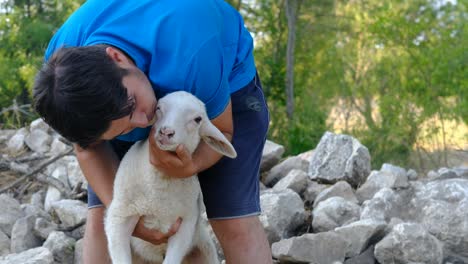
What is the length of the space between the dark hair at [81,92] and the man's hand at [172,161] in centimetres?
28

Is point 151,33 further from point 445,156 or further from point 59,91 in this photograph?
point 445,156

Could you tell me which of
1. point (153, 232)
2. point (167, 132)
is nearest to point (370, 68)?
point (153, 232)

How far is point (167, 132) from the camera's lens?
2854 mm

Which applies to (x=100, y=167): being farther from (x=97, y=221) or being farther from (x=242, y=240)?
(x=242, y=240)

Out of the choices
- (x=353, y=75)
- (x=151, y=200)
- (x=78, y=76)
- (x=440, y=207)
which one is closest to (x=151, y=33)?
(x=78, y=76)

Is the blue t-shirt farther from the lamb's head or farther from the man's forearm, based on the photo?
the man's forearm

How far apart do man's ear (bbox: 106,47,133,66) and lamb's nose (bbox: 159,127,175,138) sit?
28 cm

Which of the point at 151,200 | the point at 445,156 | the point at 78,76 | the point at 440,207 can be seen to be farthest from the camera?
the point at 445,156

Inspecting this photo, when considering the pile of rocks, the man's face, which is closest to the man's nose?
the man's face

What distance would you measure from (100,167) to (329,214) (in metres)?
2.18

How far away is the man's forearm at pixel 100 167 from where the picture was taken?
336 cm

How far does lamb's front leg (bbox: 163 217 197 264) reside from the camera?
318cm

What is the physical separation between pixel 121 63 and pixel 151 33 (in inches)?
8.2

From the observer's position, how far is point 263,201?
5008 mm
